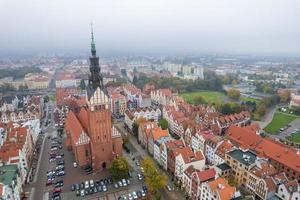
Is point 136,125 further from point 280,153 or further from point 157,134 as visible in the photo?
point 280,153

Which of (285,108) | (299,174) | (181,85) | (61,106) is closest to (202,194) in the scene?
(299,174)

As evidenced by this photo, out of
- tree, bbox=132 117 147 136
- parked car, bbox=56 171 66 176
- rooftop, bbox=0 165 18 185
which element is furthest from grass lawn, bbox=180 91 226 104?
rooftop, bbox=0 165 18 185

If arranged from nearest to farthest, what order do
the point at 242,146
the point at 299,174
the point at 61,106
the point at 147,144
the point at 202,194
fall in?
the point at 202,194, the point at 299,174, the point at 242,146, the point at 147,144, the point at 61,106

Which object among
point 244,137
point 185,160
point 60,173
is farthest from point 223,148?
point 60,173

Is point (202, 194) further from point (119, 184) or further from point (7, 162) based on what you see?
point (7, 162)

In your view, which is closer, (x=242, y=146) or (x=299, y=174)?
(x=299, y=174)

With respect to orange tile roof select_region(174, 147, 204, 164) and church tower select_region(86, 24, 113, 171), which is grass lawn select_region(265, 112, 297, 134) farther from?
church tower select_region(86, 24, 113, 171)

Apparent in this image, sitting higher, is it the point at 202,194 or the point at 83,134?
the point at 83,134

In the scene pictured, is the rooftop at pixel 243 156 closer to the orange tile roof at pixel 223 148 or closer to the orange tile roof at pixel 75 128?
the orange tile roof at pixel 223 148
